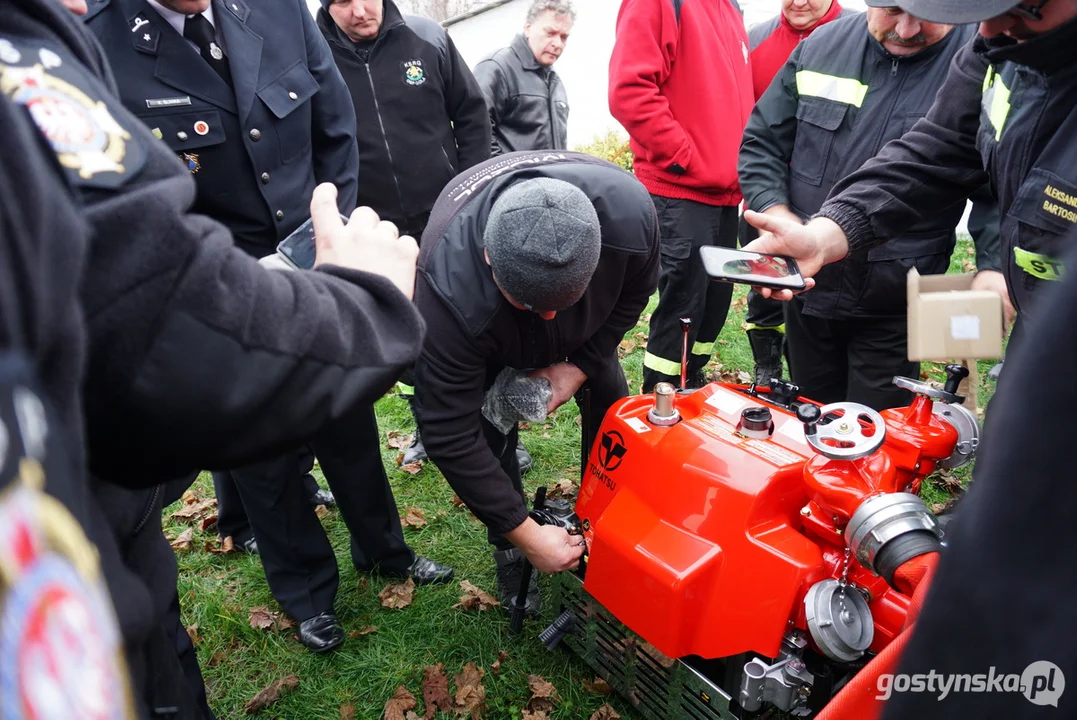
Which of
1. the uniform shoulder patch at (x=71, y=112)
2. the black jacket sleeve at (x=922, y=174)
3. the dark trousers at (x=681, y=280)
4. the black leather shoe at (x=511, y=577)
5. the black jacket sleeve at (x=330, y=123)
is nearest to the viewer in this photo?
the uniform shoulder patch at (x=71, y=112)

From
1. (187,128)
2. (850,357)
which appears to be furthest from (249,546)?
(850,357)

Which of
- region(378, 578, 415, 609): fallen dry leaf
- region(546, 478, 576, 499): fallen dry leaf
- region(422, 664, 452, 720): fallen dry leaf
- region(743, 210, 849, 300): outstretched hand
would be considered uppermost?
region(743, 210, 849, 300): outstretched hand

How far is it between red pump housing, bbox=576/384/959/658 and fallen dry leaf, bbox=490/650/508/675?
87 centimetres

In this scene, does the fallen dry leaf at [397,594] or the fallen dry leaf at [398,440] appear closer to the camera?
the fallen dry leaf at [397,594]

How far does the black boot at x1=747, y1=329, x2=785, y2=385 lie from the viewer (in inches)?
172

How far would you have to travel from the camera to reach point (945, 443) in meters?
1.85

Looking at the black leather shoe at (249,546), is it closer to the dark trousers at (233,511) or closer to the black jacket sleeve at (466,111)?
the dark trousers at (233,511)

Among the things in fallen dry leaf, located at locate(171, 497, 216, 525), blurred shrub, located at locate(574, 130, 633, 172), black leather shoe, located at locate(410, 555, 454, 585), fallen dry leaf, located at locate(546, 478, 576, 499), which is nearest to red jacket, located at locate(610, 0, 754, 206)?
fallen dry leaf, located at locate(546, 478, 576, 499)

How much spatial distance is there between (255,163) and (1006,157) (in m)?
2.24

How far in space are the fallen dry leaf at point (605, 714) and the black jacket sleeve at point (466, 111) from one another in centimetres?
266

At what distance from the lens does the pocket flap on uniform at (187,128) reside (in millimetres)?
2311

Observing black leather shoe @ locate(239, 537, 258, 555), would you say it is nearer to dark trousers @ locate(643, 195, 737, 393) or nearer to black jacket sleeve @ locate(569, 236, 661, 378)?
black jacket sleeve @ locate(569, 236, 661, 378)

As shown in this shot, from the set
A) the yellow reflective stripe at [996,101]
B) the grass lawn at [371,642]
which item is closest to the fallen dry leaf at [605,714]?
the grass lawn at [371,642]

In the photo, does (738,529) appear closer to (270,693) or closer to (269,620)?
(270,693)
